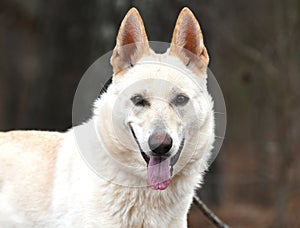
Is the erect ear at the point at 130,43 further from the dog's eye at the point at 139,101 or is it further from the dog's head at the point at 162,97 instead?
the dog's eye at the point at 139,101

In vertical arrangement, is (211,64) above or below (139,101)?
below

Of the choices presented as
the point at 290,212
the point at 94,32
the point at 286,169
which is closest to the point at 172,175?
the point at 286,169

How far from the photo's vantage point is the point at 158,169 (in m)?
4.14

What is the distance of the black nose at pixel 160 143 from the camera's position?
3.92 m

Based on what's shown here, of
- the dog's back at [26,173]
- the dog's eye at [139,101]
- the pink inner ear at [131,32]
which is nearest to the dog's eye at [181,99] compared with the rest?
the dog's eye at [139,101]

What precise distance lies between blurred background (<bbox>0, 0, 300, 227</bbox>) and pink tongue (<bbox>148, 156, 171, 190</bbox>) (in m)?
6.06

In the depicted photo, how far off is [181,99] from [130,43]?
49cm

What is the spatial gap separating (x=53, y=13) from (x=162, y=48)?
8348mm

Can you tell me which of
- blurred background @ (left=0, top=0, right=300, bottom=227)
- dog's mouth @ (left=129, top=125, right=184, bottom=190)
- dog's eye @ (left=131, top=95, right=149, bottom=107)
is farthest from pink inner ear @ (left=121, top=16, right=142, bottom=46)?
blurred background @ (left=0, top=0, right=300, bottom=227)

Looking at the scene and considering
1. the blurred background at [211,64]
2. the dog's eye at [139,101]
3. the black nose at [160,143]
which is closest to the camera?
the black nose at [160,143]

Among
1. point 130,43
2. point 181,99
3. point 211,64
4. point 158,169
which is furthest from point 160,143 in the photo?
point 211,64

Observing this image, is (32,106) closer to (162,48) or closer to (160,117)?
(162,48)

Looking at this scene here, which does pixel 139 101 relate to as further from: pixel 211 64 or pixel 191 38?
pixel 211 64

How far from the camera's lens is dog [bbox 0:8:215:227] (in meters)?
4.17
